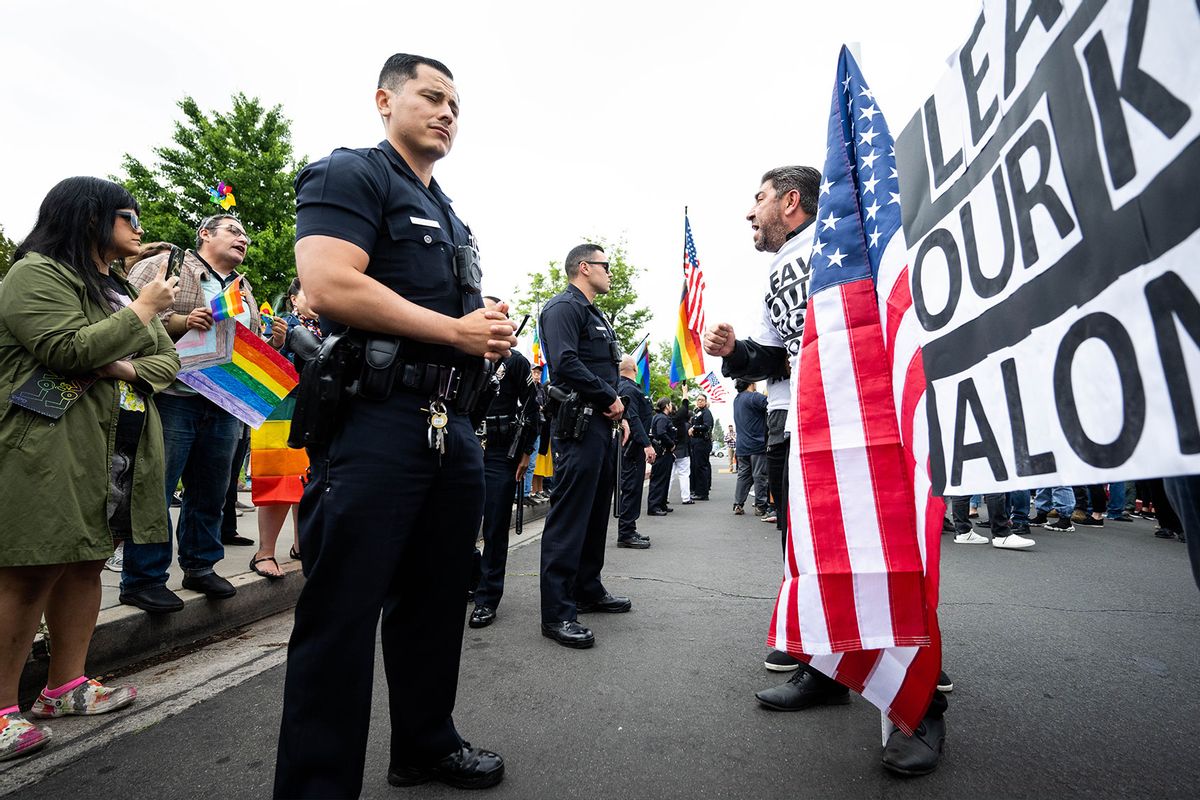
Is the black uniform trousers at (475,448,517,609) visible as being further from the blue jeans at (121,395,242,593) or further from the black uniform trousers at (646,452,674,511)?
the black uniform trousers at (646,452,674,511)

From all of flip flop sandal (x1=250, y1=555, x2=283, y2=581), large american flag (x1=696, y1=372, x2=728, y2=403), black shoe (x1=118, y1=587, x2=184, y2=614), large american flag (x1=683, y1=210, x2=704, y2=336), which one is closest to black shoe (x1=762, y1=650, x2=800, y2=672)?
black shoe (x1=118, y1=587, x2=184, y2=614)

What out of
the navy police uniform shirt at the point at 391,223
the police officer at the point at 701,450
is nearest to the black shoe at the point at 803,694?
the navy police uniform shirt at the point at 391,223

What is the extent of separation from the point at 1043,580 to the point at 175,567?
21.3ft

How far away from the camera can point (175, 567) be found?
170 inches

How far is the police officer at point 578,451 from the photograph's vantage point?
3.42 metres

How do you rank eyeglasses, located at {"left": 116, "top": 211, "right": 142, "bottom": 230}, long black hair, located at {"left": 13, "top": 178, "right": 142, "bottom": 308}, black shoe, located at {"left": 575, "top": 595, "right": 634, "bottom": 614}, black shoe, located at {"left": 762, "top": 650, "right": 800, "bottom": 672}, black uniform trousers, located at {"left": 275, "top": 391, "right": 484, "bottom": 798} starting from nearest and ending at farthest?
black uniform trousers, located at {"left": 275, "top": 391, "right": 484, "bottom": 798}
long black hair, located at {"left": 13, "top": 178, "right": 142, "bottom": 308}
eyeglasses, located at {"left": 116, "top": 211, "right": 142, "bottom": 230}
black shoe, located at {"left": 762, "top": 650, "right": 800, "bottom": 672}
black shoe, located at {"left": 575, "top": 595, "right": 634, "bottom": 614}

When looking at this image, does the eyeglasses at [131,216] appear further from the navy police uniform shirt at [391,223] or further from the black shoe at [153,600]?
the black shoe at [153,600]

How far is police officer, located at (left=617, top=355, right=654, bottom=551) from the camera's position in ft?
22.4

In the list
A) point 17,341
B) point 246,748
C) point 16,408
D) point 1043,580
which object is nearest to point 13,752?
point 246,748

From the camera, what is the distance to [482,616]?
3670 mm

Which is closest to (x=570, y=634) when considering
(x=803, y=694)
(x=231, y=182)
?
(x=803, y=694)

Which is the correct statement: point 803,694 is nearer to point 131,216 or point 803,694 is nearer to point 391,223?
point 391,223

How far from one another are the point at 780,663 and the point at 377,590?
204 cm

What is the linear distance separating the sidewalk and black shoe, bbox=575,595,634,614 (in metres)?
1.95
